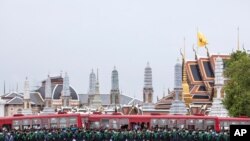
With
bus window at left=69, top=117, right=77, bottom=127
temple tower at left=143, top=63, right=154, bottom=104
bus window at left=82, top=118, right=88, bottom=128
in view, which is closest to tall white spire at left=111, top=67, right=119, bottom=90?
temple tower at left=143, top=63, right=154, bottom=104

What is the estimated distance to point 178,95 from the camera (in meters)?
78.6

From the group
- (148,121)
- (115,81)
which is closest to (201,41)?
(115,81)

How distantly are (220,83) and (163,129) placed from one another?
43.0m

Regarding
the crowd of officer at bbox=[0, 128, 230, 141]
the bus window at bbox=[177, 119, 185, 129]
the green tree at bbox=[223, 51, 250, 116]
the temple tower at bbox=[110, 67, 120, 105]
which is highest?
the temple tower at bbox=[110, 67, 120, 105]

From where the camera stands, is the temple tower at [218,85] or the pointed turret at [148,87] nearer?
the temple tower at [218,85]

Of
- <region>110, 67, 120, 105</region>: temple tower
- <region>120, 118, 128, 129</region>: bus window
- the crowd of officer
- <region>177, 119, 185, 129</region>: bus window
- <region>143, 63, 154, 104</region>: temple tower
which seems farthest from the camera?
<region>110, 67, 120, 105</region>: temple tower

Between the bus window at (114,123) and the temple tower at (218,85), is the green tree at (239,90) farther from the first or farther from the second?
the temple tower at (218,85)

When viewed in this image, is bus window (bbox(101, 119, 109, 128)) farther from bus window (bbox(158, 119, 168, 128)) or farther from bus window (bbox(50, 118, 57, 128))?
bus window (bbox(158, 119, 168, 128))

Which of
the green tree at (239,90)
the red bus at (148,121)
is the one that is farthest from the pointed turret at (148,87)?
the red bus at (148,121)

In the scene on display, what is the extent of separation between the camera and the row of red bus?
40.8 meters

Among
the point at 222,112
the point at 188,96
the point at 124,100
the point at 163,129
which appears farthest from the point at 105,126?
the point at 124,100

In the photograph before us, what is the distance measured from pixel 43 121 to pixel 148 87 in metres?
42.4

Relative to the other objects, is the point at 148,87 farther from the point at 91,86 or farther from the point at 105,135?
the point at 105,135

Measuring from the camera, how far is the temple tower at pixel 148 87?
82750mm
